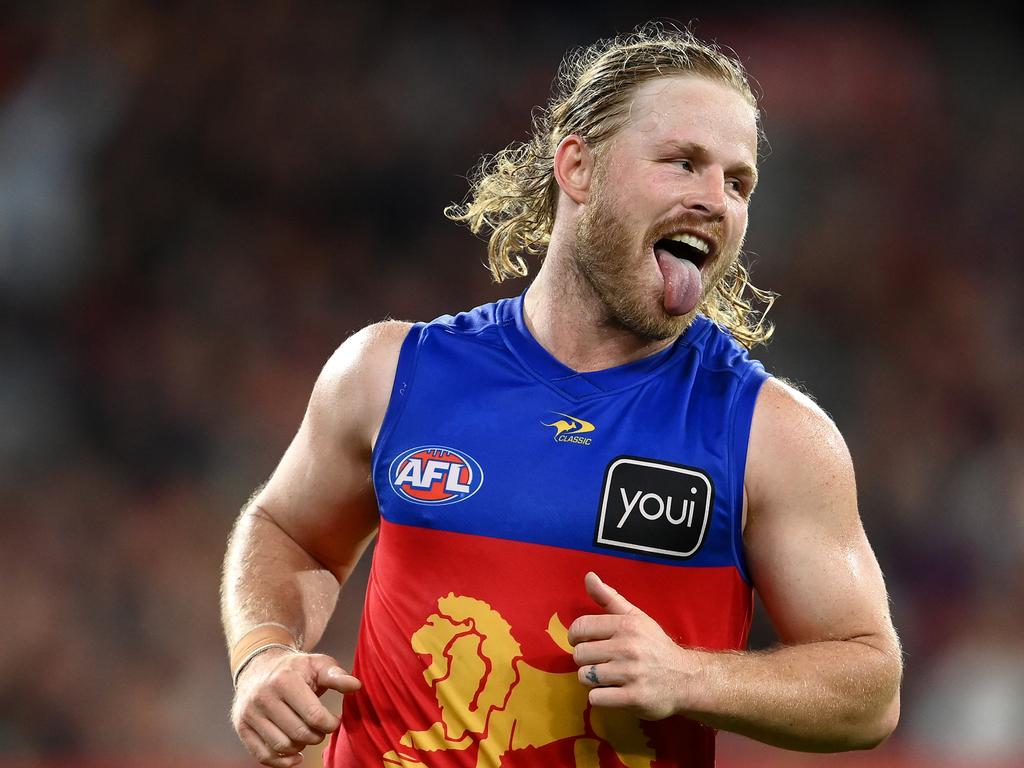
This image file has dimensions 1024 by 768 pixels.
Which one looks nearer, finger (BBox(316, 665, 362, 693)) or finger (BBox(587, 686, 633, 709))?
finger (BBox(587, 686, 633, 709))

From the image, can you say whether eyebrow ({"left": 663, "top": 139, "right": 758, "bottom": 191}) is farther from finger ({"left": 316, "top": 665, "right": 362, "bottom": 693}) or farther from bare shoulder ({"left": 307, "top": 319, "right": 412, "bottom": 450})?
finger ({"left": 316, "top": 665, "right": 362, "bottom": 693})

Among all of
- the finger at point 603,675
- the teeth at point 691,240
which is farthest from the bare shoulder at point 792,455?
the finger at point 603,675

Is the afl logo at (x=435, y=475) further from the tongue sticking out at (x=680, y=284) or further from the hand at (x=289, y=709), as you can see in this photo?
the tongue sticking out at (x=680, y=284)

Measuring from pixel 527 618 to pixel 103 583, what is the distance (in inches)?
199

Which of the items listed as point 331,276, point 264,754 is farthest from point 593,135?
point 331,276

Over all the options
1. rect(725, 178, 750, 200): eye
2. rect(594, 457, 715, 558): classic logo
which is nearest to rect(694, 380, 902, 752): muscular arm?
rect(594, 457, 715, 558): classic logo

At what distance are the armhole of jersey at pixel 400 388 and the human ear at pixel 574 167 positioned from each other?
0.48m

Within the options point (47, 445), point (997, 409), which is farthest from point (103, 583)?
point (997, 409)

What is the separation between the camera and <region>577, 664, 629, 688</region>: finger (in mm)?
2027

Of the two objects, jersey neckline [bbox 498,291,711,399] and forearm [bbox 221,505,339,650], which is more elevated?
jersey neckline [bbox 498,291,711,399]

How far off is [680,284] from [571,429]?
1.25 feet

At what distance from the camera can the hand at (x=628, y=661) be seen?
2.02 metres

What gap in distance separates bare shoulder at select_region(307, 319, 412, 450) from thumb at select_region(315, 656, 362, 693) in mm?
507

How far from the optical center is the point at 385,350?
8.61 feet
